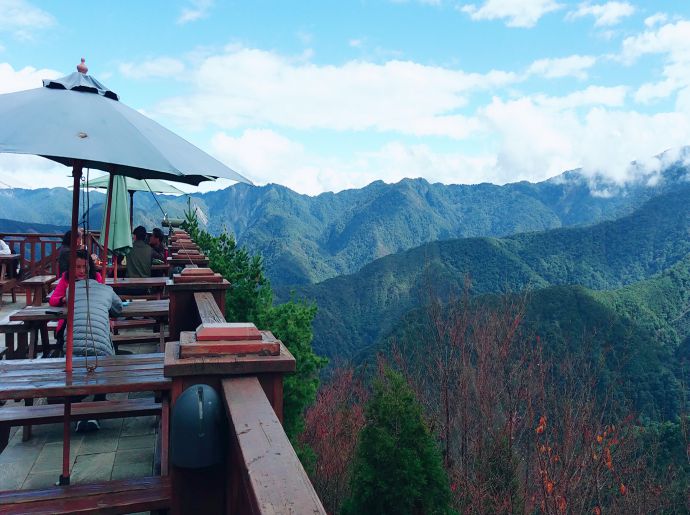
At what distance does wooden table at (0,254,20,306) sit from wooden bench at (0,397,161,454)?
5.62m

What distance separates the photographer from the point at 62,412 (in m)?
3.03

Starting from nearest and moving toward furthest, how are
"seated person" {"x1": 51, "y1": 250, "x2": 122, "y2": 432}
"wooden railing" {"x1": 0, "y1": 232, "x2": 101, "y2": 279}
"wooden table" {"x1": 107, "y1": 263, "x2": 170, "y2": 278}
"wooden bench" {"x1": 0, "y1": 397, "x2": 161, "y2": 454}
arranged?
"wooden bench" {"x1": 0, "y1": 397, "x2": 161, "y2": 454} < "seated person" {"x1": 51, "y1": 250, "x2": 122, "y2": 432} < "wooden table" {"x1": 107, "y1": 263, "x2": 170, "y2": 278} < "wooden railing" {"x1": 0, "y1": 232, "x2": 101, "y2": 279}

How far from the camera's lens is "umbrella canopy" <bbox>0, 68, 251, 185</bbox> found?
211 centimetres

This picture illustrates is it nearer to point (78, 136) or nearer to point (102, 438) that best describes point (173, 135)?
point (78, 136)

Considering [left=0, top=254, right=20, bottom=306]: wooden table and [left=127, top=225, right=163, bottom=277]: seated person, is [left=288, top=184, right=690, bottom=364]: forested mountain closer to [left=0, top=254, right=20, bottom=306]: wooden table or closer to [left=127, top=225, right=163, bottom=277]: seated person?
[left=0, top=254, right=20, bottom=306]: wooden table

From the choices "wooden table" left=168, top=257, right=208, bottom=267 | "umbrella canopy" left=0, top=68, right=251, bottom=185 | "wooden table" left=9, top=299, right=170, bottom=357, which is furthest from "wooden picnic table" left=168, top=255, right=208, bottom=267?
"umbrella canopy" left=0, top=68, right=251, bottom=185

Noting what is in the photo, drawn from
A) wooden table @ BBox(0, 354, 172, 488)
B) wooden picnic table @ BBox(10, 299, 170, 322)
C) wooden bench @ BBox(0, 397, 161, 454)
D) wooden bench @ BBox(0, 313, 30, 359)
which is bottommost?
wooden bench @ BBox(0, 397, 161, 454)

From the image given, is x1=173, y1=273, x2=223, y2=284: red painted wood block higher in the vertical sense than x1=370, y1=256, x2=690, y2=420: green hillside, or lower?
higher

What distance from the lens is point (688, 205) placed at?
13412 cm

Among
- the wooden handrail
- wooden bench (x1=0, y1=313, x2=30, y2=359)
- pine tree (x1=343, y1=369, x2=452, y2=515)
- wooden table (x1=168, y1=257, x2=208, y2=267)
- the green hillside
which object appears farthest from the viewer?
the green hillside

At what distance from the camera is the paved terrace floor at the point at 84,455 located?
313 centimetres

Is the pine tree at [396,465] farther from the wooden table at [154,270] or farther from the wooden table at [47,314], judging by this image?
the wooden table at [154,270]

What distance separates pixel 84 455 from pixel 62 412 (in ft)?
1.80

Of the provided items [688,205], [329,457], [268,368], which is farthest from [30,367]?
[688,205]
